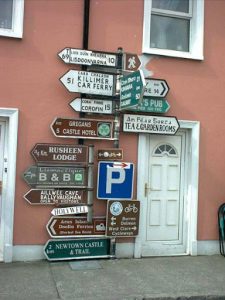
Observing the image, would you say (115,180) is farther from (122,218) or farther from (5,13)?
(5,13)

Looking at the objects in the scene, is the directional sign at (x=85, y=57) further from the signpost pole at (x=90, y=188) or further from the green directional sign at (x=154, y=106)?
the signpost pole at (x=90, y=188)

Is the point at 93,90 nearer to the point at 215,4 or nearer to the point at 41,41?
the point at 41,41

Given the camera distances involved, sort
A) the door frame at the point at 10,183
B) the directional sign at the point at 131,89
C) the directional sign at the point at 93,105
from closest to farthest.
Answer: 1. the directional sign at the point at 131,89
2. the door frame at the point at 10,183
3. the directional sign at the point at 93,105

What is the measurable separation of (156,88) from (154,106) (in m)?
0.28

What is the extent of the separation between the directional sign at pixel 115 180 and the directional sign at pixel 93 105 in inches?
31.2

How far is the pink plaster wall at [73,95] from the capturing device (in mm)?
6211

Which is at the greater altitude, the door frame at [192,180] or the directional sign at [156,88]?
the directional sign at [156,88]

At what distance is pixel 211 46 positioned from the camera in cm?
708

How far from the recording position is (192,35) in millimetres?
7145

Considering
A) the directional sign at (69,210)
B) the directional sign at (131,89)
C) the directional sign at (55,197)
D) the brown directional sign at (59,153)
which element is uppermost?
the directional sign at (131,89)

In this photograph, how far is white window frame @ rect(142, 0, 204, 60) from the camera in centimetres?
679

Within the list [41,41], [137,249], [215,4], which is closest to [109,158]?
[137,249]

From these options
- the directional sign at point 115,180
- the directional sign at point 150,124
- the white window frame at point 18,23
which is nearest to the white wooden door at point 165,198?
the directional sign at point 150,124

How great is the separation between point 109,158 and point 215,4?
317 centimetres
